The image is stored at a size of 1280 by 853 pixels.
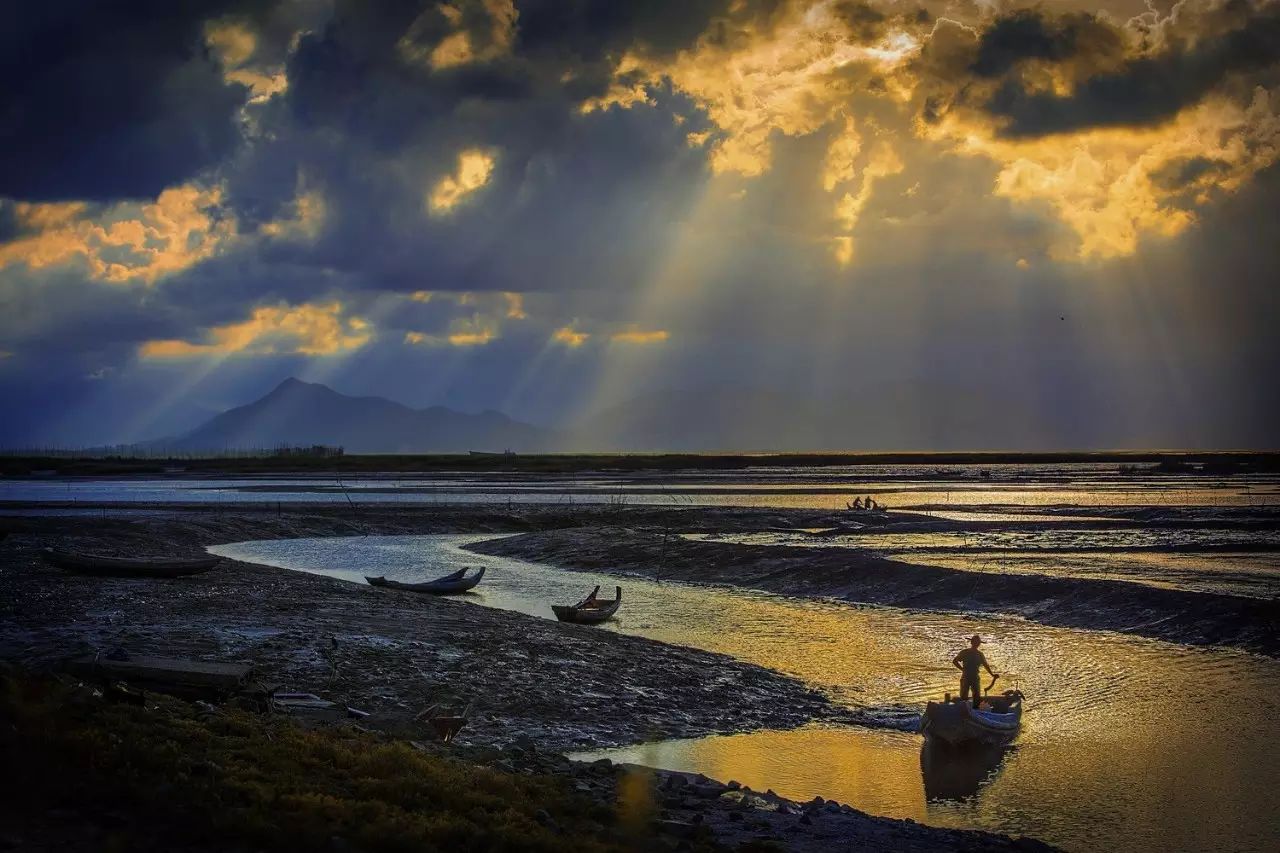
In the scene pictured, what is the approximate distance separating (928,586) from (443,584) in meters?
18.4

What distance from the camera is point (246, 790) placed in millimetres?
10883

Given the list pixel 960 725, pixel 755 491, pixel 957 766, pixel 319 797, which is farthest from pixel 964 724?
pixel 755 491

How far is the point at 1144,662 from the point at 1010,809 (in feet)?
42.8

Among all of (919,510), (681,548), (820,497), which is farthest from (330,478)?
(681,548)

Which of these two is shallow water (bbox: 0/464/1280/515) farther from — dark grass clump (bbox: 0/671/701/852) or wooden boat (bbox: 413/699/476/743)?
dark grass clump (bbox: 0/671/701/852)

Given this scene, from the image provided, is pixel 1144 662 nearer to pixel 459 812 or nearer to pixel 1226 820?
pixel 1226 820

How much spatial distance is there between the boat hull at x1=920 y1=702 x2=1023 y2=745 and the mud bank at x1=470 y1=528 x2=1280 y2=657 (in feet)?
42.8

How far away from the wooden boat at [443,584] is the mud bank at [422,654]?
2.58 m

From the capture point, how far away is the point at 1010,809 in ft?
52.3

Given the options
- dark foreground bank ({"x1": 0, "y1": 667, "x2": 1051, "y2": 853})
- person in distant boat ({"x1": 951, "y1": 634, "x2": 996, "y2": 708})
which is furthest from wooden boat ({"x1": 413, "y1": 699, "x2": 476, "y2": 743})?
person in distant boat ({"x1": 951, "y1": 634, "x2": 996, "y2": 708})

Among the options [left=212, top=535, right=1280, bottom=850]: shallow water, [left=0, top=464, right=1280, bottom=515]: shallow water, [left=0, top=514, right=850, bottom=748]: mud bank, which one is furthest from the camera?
[left=0, top=464, right=1280, bottom=515]: shallow water

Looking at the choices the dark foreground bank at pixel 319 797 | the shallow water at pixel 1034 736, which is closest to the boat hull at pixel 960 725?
the shallow water at pixel 1034 736

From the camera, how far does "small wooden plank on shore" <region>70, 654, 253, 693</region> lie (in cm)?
1555

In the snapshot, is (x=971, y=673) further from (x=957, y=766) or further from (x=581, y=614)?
(x=581, y=614)
